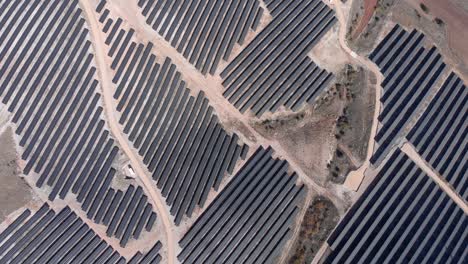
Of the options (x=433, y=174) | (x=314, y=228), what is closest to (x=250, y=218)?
(x=314, y=228)

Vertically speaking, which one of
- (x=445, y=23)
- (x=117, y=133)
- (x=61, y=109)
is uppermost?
(x=445, y=23)

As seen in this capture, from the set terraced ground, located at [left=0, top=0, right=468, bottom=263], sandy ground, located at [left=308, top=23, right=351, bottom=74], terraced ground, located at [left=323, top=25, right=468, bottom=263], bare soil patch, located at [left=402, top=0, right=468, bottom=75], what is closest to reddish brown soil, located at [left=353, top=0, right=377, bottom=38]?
sandy ground, located at [left=308, top=23, right=351, bottom=74]

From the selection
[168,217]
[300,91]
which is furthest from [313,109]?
[168,217]

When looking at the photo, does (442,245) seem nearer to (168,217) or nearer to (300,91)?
(300,91)

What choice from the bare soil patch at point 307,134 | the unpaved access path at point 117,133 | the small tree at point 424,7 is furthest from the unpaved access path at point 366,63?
Result: the unpaved access path at point 117,133

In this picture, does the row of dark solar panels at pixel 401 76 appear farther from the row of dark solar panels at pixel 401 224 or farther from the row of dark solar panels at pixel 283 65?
the row of dark solar panels at pixel 283 65

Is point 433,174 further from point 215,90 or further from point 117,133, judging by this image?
point 117,133

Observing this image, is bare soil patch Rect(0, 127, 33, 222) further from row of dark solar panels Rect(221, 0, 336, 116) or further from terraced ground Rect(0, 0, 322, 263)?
row of dark solar panels Rect(221, 0, 336, 116)
